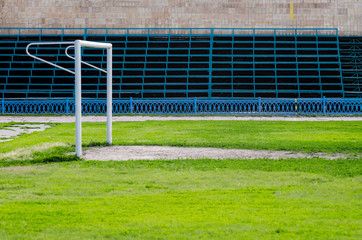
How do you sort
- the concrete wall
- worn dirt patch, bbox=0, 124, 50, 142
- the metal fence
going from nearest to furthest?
worn dirt patch, bbox=0, 124, 50, 142, the metal fence, the concrete wall

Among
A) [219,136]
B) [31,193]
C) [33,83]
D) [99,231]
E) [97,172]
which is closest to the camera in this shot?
[99,231]

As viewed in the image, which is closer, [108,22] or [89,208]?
[89,208]

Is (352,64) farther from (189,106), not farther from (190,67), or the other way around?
(189,106)

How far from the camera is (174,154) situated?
12812 millimetres

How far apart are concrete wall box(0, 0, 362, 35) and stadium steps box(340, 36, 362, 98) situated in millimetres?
987

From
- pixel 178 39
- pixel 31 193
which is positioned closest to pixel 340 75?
pixel 178 39

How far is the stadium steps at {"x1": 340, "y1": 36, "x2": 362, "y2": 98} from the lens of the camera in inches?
1225

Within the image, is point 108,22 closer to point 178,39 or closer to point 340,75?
point 178,39

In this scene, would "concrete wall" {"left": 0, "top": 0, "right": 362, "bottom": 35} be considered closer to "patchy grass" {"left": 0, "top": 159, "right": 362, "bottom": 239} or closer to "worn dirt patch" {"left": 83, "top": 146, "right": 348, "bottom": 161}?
"worn dirt patch" {"left": 83, "top": 146, "right": 348, "bottom": 161}

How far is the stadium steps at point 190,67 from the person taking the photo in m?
30.9

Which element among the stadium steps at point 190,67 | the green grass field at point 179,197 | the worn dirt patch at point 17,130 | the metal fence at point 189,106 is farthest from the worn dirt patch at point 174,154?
the stadium steps at point 190,67

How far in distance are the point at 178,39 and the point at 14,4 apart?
410 inches

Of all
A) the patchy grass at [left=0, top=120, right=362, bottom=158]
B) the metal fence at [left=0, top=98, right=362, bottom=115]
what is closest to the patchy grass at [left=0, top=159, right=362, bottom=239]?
the patchy grass at [left=0, top=120, right=362, bottom=158]

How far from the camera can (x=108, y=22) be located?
34.7 meters
